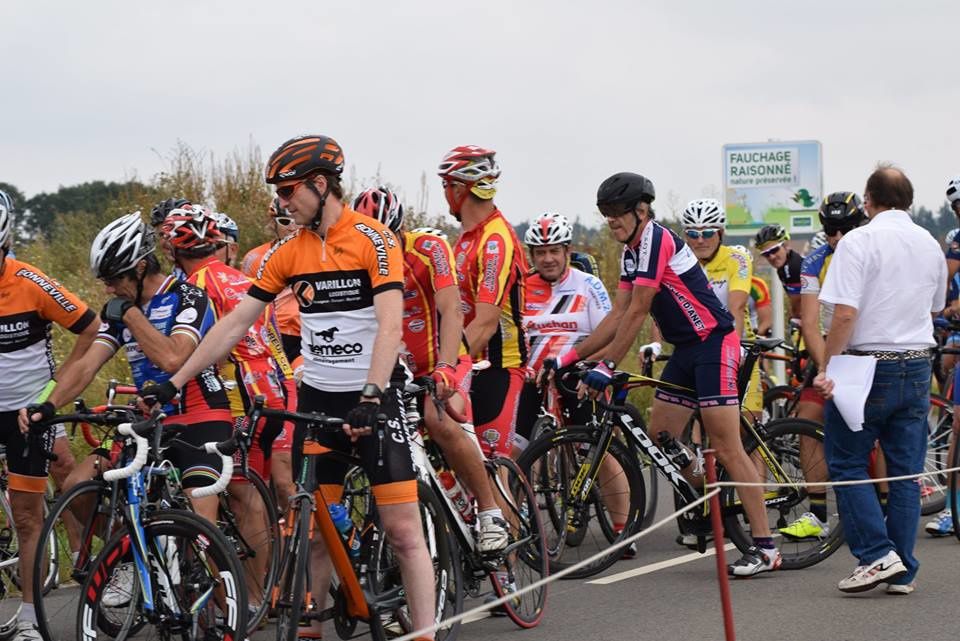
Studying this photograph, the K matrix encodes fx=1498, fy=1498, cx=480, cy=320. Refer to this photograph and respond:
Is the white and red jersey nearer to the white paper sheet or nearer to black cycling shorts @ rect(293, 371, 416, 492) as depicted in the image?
Answer: the white paper sheet

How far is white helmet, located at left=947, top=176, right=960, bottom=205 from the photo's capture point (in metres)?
10.7

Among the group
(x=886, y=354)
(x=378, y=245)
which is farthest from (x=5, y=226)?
(x=886, y=354)

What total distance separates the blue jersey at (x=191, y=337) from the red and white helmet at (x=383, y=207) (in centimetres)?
94

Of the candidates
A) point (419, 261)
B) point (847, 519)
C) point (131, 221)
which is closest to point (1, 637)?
point (131, 221)

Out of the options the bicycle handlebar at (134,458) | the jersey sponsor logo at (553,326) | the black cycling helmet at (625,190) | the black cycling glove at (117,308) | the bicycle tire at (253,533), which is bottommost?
the bicycle tire at (253,533)

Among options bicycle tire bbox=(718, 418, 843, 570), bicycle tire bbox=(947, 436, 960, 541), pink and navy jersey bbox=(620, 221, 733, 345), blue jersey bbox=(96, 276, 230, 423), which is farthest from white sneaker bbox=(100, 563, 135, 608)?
bicycle tire bbox=(947, 436, 960, 541)

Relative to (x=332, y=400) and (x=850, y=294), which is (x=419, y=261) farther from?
(x=850, y=294)

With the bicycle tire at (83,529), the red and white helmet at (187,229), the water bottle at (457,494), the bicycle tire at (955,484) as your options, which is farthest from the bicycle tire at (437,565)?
the bicycle tire at (955,484)

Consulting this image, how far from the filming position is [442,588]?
6504 millimetres

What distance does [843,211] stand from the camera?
9.99 meters

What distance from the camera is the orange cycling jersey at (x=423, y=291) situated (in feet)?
23.3

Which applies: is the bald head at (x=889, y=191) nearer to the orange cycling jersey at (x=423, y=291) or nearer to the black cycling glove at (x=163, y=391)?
the orange cycling jersey at (x=423, y=291)

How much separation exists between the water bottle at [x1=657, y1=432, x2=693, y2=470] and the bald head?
184 centimetres

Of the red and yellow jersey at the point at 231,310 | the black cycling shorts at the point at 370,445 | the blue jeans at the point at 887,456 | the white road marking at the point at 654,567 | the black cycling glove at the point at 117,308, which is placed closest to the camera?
Answer: the black cycling shorts at the point at 370,445
